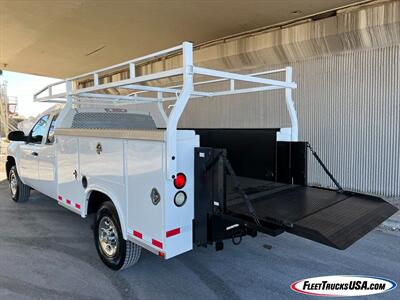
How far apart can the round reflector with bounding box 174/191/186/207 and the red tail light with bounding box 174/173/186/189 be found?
64 mm

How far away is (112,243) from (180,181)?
1341 millimetres

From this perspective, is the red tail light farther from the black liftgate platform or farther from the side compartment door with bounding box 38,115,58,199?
the side compartment door with bounding box 38,115,58,199

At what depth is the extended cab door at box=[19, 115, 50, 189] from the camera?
5.39 meters

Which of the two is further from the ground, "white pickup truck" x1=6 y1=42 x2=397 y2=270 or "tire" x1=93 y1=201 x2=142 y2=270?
"white pickup truck" x1=6 y1=42 x2=397 y2=270

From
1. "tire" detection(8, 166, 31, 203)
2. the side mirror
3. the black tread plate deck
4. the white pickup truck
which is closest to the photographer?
the black tread plate deck

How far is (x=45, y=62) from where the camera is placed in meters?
14.0

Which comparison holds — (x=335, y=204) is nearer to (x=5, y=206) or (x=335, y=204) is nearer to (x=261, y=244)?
(x=261, y=244)

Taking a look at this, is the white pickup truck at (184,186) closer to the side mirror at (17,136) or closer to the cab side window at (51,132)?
the cab side window at (51,132)

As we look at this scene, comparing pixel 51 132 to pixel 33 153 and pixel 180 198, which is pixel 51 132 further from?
pixel 180 198

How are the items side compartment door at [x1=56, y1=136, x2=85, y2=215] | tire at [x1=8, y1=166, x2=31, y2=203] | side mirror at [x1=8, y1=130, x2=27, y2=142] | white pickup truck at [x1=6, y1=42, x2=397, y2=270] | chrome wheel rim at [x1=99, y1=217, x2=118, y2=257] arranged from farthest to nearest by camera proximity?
1. tire at [x1=8, y1=166, x2=31, y2=203]
2. side mirror at [x1=8, y1=130, x2=27, y2=142]
3. side compartment door at [x1=56, y1=136, x2=85, y2=215]
4. chrome wheel rim at [x1=99, y1=217, x2=118, y2=257]
5. white pickup truck at [x1=6, y1=42, x2=397, y2=270]

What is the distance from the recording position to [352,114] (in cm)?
696

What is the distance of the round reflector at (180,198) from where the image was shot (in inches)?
111

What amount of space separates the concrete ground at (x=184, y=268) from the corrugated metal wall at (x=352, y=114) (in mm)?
2106

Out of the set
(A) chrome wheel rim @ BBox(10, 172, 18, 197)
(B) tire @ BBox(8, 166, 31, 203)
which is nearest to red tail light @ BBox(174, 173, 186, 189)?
(B) tire @ BBox(8, 166, 31, 203)
